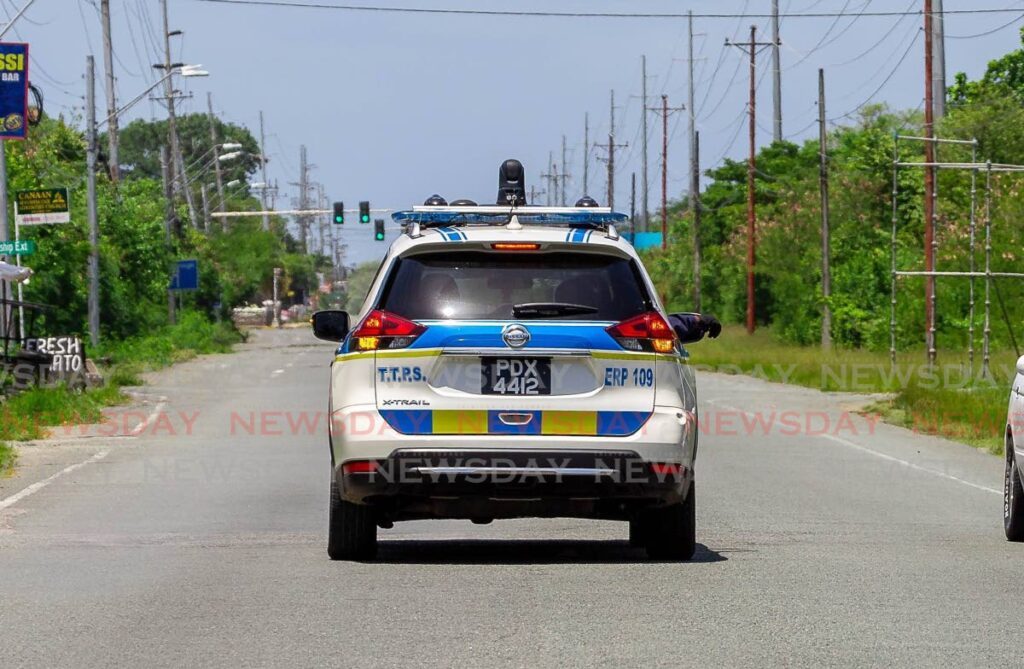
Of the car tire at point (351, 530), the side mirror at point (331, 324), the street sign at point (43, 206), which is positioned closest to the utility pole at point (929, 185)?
the street sign at point (43, 206)

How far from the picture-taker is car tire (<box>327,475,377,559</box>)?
11344 millimetres

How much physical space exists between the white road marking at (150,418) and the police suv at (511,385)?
16090 mm

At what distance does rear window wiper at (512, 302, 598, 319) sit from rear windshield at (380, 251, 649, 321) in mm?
29

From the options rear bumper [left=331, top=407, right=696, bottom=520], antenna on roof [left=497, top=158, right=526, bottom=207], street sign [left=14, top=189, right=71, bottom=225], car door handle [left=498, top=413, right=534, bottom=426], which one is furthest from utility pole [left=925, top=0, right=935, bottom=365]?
car door handle [left=498, top=413, right=534, bottom=426]

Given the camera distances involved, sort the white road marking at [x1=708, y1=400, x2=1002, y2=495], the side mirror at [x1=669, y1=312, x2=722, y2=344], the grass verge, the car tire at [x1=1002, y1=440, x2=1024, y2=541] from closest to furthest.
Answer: the side mirror at [x1=669, y1=312, x2=722, y2=344] < the car tire at [x1=1002, y1=440, x2=1024, y2=541] < the white road marking at [x1=708, y1=400, x2=1002, y2=495] < the grass verge

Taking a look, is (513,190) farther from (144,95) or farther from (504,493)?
(144,95)

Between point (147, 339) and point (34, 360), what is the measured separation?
26458 millimetres

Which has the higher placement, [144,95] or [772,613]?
[144,95]

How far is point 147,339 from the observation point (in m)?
58.4

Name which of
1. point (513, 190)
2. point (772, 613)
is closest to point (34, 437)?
point (513, 190)

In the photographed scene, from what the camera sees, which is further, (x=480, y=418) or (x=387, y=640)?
(x=480, y=418)

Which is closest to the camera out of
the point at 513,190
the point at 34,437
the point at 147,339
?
the point at 513,190

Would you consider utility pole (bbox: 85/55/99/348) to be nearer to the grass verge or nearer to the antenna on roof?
the grass verge

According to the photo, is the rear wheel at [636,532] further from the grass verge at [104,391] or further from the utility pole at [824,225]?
the utility pole at [824,225]
